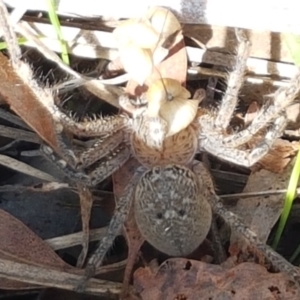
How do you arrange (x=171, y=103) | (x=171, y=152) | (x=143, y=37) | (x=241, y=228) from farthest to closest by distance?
(x=171, y=152) → (x=241, y=228) → (x=171, y=103) → (x=143, y=37)

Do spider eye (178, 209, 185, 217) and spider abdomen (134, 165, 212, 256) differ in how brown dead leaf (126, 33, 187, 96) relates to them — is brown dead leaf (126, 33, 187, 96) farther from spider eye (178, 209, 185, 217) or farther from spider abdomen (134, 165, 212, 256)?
spider eye (178, 209, 185, 217)

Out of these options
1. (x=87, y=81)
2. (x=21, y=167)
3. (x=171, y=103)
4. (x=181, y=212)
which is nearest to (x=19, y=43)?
(x=87, y=81)

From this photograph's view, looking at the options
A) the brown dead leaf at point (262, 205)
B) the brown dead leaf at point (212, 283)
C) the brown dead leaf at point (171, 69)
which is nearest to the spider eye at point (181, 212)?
the brown dead leaf at point (212, 283)

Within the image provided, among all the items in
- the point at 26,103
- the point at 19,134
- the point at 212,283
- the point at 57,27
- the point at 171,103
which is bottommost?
the point at 212,283

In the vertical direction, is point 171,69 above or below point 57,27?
below

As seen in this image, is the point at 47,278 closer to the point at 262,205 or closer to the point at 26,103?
the point at 26,103

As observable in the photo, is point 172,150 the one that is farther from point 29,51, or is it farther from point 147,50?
point 29,51
